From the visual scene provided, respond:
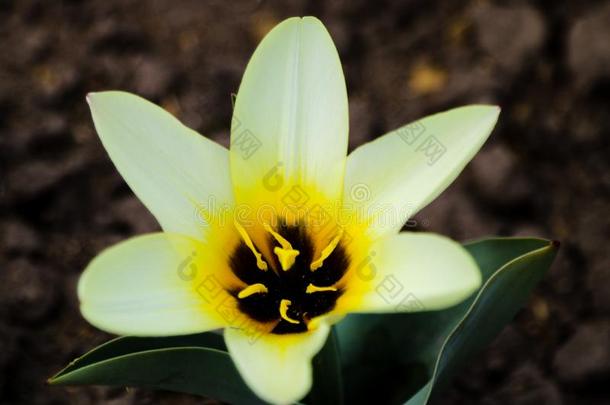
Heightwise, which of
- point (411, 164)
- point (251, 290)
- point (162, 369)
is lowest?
point (162, 369)

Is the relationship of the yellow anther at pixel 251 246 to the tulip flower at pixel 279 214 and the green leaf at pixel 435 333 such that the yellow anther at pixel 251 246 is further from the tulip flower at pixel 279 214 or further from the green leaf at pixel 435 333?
the green leaf at pixel 435 333

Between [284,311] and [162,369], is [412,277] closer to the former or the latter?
[284,311]

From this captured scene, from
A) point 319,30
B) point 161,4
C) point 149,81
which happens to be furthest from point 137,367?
point 161,4

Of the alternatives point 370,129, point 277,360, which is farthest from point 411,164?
point 370,129

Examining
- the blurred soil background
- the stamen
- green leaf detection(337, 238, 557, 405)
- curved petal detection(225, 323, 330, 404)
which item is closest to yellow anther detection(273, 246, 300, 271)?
the stamen

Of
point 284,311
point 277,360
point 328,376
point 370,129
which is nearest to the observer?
point 277,360

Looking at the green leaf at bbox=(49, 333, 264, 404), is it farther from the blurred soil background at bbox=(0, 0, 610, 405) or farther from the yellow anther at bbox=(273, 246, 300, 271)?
the blurred soil background at bbox=(0, 0, 610, 405)
